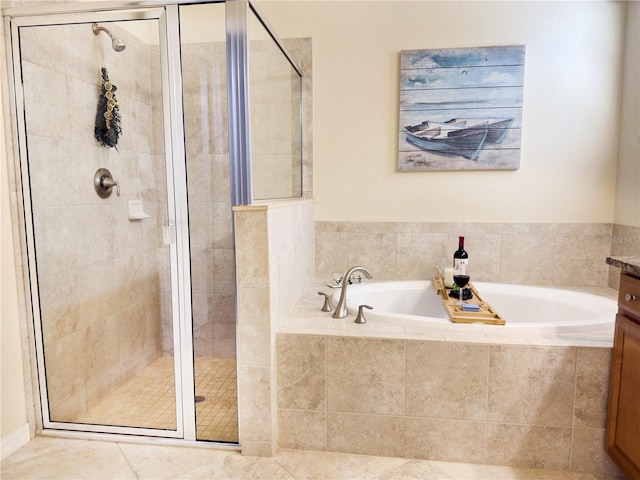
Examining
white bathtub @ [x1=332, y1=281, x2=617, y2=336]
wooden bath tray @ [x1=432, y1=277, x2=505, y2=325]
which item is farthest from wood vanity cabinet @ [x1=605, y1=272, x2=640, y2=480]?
white bathtub @ [x1=332, y1=281, x2=617, y2=336]

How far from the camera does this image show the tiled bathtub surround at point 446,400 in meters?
1.73

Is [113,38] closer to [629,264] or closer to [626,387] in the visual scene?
[629,264]

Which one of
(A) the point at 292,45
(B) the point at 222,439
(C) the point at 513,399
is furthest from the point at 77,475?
(A) the point at 292,45

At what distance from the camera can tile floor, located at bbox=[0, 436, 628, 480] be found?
1747mm

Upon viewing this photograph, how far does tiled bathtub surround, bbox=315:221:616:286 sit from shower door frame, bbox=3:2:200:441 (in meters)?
1.28

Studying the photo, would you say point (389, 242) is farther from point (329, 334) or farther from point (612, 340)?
point (612, 340)

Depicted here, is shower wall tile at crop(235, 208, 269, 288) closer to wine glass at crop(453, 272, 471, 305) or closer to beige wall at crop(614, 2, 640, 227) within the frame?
wine glass at crop(453, 272, 471, 305)

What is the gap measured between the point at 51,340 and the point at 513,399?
6.94 feet

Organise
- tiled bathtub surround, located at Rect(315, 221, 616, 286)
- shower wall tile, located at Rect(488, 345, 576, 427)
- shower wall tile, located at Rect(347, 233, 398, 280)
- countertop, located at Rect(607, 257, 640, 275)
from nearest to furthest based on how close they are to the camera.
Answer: countertop, located at Rect(607, 257, 640, 275) < shower wall tile, located at Rect(488, 345, 576, 427) < tiled bathtub surround, located at Rect(315, 221, 616, 286) < shower wall tile, located at Rect(347, 233, 398, 280)

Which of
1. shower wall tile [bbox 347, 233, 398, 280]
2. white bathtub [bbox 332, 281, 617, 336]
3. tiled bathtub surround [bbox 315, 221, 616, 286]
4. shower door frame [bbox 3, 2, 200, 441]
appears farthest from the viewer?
shower wall tile [bbox 347, 233, 398, 280]

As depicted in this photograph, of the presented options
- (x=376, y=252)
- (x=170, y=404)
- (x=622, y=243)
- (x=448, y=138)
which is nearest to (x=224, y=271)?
(x=170, y=404)

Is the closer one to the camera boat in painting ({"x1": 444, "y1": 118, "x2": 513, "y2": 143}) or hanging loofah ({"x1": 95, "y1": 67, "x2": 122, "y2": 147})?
hanging loofah ({"x1": 95, "y1": 67, "x2": 122, "y2": 147})

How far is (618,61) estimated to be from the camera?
106 inches

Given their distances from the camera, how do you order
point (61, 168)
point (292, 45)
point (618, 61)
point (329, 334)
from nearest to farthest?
1. point (329, 334)
2. point (61, 168)
3. point (618, 61)
4. point (292, 45)
